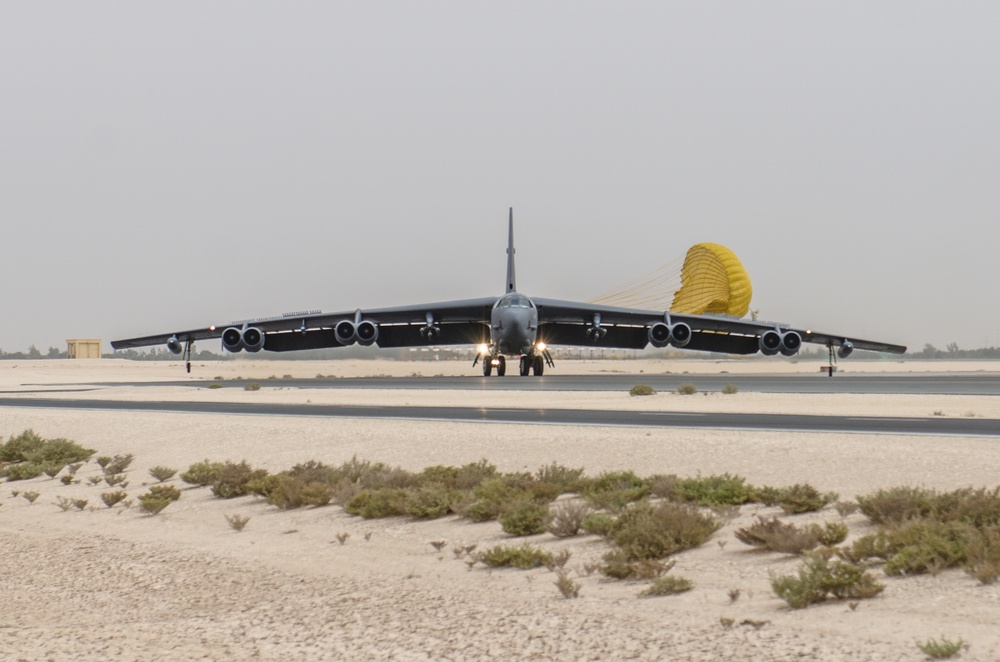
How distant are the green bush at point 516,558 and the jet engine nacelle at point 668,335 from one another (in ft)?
126

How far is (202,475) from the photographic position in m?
14.9

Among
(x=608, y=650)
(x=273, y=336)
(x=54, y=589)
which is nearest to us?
(x=608, y=650)

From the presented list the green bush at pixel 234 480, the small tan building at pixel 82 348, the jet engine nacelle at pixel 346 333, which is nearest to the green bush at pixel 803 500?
the green bush at pixel 234 480

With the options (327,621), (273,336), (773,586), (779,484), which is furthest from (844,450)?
(273,336)

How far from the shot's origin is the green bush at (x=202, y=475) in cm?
1474

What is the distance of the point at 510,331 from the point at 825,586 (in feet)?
113

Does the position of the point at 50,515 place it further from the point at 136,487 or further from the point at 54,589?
the point at 54,589

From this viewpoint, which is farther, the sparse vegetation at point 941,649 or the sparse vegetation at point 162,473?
the sparse vegetation at point 162,473

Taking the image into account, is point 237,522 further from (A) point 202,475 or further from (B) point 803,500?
(B) point 803,500

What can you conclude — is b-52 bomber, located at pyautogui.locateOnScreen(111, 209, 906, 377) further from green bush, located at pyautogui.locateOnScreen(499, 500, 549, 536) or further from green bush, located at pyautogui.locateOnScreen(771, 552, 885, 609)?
green bush, located at pyautogui.locateOnScreen(771, 552, 885, 609)

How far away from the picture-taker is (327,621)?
25.5 feet

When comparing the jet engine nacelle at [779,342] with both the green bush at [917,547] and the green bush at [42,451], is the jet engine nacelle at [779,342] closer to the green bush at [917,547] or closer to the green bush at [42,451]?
the green bush at [42,451]

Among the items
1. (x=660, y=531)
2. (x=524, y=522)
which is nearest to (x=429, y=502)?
(x=524, y=522)

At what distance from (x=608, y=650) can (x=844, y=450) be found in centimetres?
939
